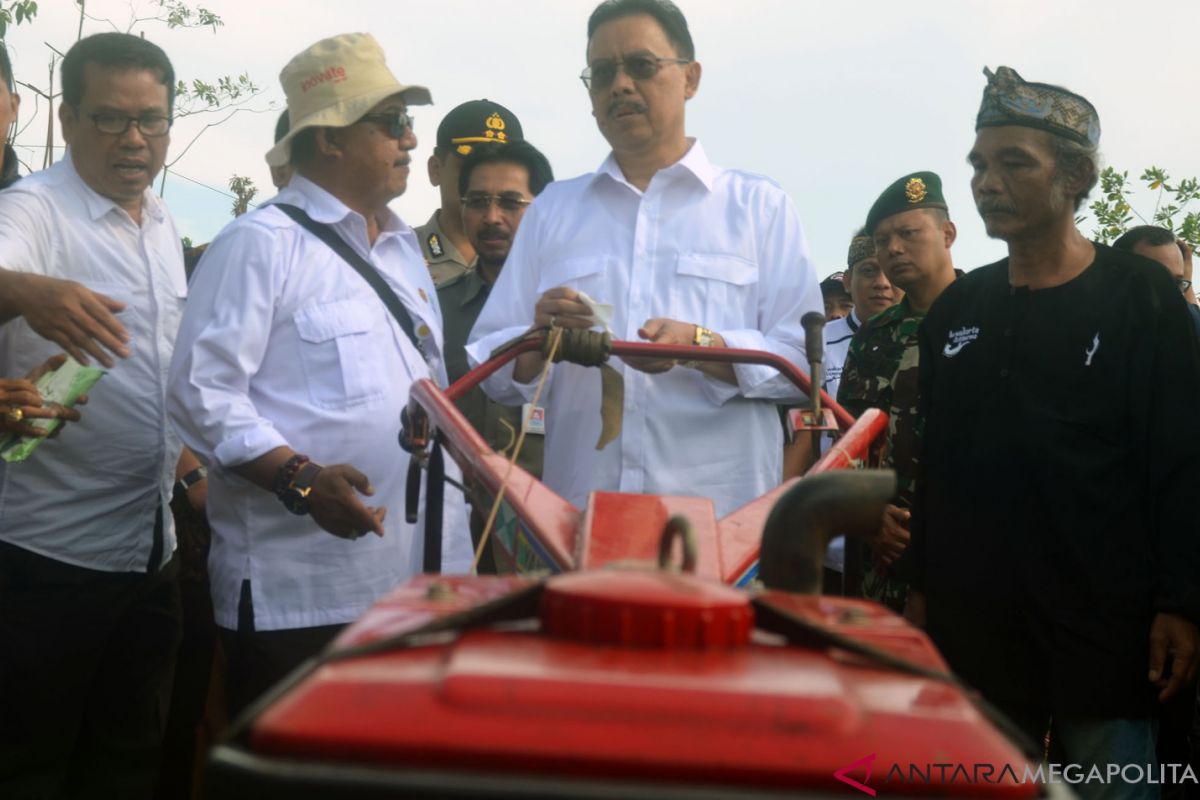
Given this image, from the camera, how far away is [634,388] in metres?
3.19

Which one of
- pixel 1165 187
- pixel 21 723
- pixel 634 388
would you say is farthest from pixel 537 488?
pixel 1165 187

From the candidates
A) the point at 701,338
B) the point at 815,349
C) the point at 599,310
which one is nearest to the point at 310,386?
the point at 599,310

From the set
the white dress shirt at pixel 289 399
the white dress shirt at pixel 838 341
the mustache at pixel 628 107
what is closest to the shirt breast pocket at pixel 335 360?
the white dress shirt at pixel 289 399

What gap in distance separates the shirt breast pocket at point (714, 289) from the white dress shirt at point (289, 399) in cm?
78

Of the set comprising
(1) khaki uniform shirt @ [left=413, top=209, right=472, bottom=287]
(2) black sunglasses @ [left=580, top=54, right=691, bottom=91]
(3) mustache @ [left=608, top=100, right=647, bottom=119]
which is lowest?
(1) khaki uniform shirt @ [left=413, top=209, right=472, bottom=287]

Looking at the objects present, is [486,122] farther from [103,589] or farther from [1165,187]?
[1165,187]

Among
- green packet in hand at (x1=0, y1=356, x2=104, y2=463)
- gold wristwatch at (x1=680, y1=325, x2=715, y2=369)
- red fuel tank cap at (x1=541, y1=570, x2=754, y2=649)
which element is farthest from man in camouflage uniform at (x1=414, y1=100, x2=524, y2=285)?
red fuel tank cap at (x1=541, y1=570, x2=754, y2=649)

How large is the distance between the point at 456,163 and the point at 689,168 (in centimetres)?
213

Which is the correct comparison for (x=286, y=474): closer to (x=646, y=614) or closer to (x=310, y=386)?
(x=310, y=386)

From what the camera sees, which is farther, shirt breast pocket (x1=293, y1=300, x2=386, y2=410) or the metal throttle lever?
shirt breast pocket (x1=293, y1=300, x2=386, y2=410)

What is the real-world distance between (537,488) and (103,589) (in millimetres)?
1891

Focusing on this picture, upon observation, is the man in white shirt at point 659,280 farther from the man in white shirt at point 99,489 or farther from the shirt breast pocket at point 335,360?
the man in white shirt at point 99,489

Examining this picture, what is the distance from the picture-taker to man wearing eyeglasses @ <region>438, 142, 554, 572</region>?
4.73 metres

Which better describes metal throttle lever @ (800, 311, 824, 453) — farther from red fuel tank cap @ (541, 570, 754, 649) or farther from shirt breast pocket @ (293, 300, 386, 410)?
red fuel tank cap @ (541, 570, 754, 649)
